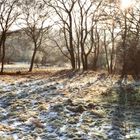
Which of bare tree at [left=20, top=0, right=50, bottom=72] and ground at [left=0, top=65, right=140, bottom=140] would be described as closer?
ground at [left=0, top=65, right=140, bottom=140]

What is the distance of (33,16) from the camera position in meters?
46.3

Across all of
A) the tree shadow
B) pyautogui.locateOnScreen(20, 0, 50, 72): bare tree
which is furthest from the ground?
pyautogui.locateOnScreen(20, 0, 50, 72): bare tree

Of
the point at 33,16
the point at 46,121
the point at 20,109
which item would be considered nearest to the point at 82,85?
the point at 20,109

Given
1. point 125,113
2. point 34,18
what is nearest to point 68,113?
point 125,113

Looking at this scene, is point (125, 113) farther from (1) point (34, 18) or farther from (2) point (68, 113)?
(1) point (34, 18)

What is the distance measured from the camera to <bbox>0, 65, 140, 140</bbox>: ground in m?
10.9

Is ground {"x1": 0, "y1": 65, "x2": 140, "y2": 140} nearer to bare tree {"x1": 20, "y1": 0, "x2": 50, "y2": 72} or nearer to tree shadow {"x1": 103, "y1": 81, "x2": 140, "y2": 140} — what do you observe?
tree shadow {"x1": 103, "y1": 81, "x2": 140, "y2": 140}

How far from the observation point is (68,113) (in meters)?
13.3

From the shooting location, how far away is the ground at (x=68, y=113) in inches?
430

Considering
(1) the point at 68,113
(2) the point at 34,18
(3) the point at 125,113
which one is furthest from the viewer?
(2) the point at 34,18

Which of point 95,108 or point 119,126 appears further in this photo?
point 95,108

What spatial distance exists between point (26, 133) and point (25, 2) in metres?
33.5

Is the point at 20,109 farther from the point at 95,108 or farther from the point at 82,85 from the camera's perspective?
the point at 82,85

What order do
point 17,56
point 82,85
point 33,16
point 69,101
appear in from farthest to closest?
point 17,56
point 33,16
point 82,85
point 69,101
